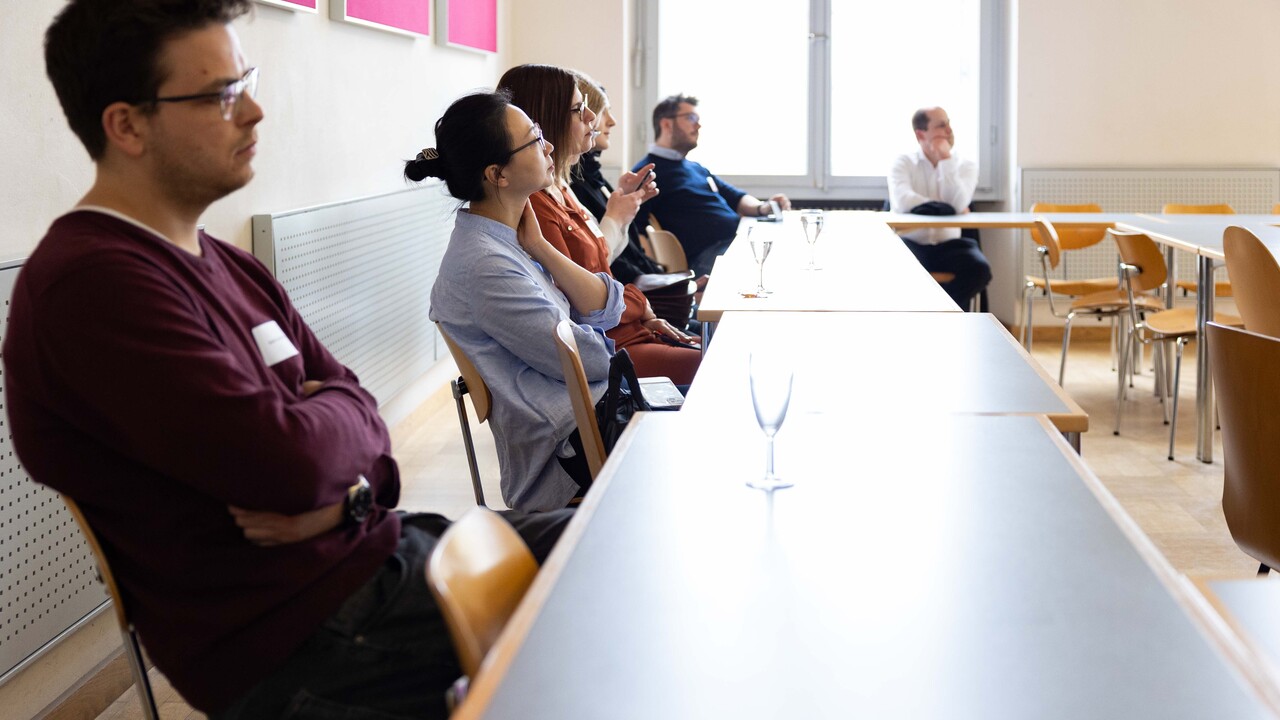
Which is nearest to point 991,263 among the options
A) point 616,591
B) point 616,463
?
point 616,463

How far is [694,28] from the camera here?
7199 mm

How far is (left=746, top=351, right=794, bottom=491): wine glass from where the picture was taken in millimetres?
1482

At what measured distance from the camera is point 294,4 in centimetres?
333

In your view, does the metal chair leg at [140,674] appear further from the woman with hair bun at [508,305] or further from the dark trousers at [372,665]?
the woman with hair bun at [508,305]

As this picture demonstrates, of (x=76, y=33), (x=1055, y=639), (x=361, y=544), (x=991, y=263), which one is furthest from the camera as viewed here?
(x=991, y=263)

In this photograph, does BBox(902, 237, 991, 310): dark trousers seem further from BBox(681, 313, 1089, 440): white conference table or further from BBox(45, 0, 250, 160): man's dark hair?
BBox(45, 0, 250, 160): man's dark hair

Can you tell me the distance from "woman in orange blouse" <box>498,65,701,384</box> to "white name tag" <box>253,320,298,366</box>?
1.57 metres

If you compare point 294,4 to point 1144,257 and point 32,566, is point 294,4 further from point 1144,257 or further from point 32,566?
point 1144,257

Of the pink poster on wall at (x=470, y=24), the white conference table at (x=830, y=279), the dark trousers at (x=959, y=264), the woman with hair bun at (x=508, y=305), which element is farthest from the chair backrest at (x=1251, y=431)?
the dark trousers at (x=959, y=264)

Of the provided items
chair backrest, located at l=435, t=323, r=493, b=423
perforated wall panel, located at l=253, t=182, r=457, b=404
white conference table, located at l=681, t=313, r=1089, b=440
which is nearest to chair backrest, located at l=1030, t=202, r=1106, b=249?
perforated wall panel, located at l=253, t=182, r=457, b=404

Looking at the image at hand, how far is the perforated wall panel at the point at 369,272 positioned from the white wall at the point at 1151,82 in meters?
3.51

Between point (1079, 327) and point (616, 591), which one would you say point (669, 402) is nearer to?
point (616, 591)

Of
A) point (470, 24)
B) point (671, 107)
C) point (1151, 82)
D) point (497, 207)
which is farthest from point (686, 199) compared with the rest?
point (497, 207)

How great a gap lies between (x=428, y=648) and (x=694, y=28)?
6289 millimetres
